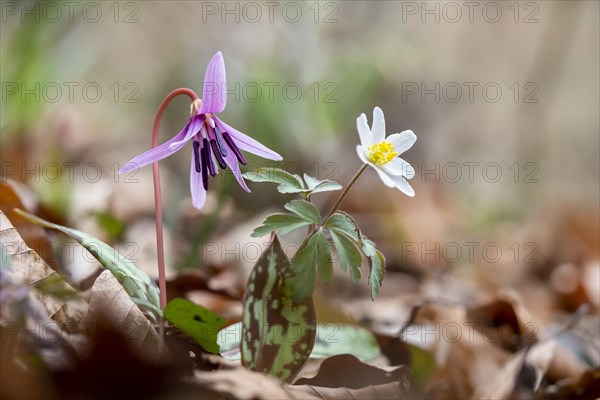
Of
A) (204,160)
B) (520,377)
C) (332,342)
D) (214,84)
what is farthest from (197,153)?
(520,377)

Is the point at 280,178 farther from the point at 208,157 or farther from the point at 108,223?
the point at 108,223

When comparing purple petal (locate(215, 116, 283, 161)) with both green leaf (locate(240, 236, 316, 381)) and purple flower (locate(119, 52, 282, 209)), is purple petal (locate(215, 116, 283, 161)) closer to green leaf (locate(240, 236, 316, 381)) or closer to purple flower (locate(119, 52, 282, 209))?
purple flower (locate(119, 52, 282, 209))

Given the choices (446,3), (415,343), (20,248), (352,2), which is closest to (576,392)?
(415,343)

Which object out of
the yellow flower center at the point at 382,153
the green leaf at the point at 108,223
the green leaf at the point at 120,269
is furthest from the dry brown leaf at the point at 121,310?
the green leaf at the point at 108,223

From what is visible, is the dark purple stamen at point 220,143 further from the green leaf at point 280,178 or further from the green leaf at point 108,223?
the green leaf at point 108,223

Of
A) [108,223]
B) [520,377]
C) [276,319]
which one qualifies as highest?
[276,319]

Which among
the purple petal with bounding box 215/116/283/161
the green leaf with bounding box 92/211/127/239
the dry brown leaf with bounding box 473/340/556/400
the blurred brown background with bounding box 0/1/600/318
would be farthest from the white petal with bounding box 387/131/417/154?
the green leaf with bounding box 92/211/127/239
